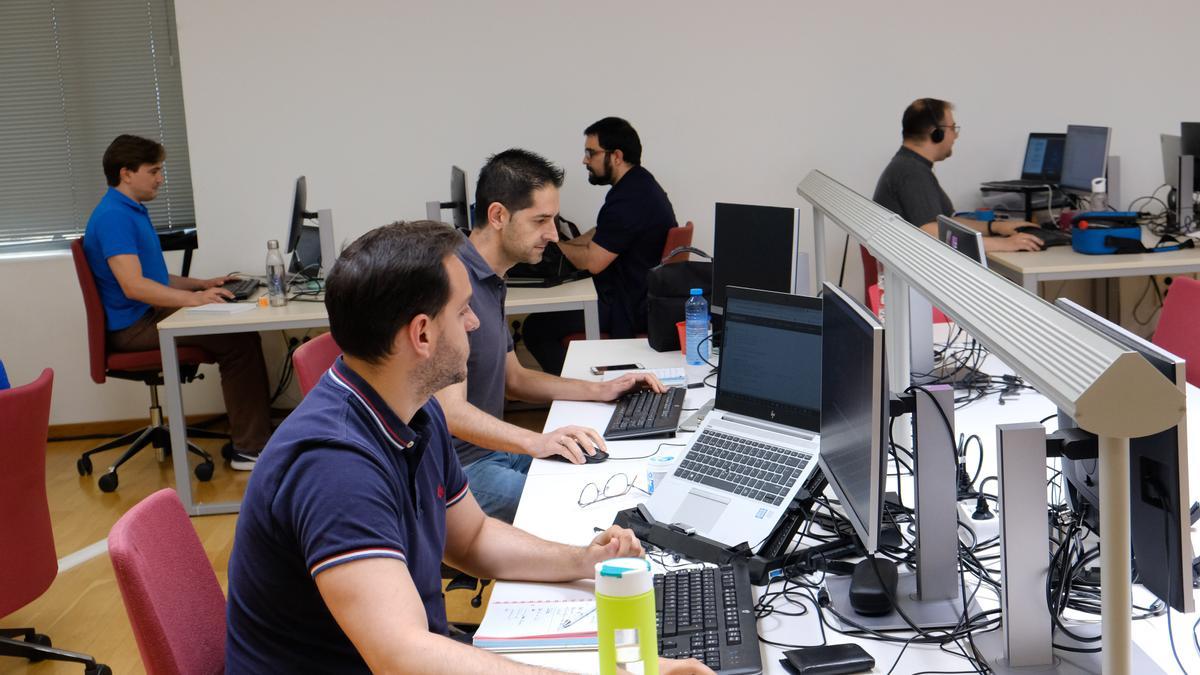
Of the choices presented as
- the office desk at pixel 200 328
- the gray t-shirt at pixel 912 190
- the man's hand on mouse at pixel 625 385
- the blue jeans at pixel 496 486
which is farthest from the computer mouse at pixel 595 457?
the gray t-shirt at pixel 912 190

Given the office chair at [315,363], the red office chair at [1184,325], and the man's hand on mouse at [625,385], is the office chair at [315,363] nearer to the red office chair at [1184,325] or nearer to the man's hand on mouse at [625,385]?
the man's hand on mouse at [625,385]

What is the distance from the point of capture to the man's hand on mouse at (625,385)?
9.79 feet

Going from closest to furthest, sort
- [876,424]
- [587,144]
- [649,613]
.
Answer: [649,613] → [876,424] → [587,144]

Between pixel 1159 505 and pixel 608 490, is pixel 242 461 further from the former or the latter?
pixel 1159 505

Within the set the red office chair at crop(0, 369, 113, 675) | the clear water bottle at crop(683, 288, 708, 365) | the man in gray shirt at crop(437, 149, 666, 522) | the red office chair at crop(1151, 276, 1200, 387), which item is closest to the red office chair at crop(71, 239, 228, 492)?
the red office chair at crop(0, 369, 113, 675)

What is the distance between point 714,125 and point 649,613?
4555 millimetres

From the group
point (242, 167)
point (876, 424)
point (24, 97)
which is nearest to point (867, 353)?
point (876, 424)

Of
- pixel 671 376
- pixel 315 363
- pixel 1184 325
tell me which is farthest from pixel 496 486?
pixel 1184 325

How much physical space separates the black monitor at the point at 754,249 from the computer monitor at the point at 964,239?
43cm

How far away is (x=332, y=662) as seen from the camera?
164 centimetres

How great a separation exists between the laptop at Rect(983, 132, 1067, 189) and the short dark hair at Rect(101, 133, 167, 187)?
388 cm

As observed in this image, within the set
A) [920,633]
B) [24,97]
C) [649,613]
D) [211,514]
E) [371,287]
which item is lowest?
[211,514]

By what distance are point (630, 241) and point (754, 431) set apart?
2.76m

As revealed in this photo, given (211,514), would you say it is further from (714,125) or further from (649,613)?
(649,613)
